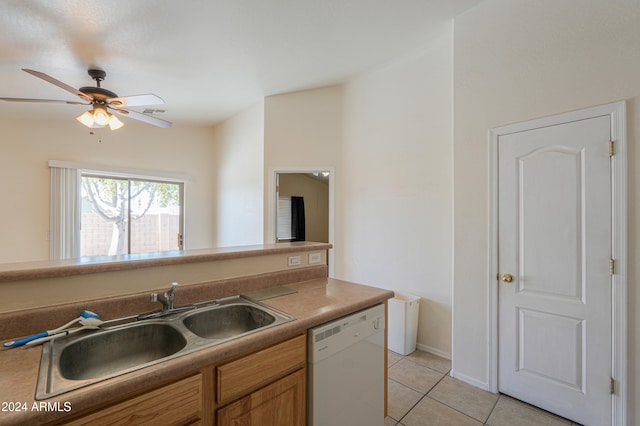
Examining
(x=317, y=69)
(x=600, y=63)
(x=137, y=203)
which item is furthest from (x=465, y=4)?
(x=137, y=203)

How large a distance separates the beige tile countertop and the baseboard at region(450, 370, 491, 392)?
5.13ft

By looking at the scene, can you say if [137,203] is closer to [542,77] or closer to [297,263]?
[297,263]

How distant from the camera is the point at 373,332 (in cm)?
164

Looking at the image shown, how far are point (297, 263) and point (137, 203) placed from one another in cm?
388

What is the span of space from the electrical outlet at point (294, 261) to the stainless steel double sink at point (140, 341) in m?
0.47

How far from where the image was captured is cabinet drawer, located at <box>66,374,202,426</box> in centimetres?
82

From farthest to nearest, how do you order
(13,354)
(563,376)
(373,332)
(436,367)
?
(436,367), (563,376), (373,332), (13,354)

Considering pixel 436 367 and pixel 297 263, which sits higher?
pixel 297 263

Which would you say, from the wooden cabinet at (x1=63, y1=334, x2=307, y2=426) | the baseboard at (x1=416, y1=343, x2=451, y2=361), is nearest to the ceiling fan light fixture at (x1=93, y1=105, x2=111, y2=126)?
the wooden cabinet at (x1=63, y1=334, x2=307, y2=426)

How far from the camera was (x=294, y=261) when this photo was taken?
2.05 m

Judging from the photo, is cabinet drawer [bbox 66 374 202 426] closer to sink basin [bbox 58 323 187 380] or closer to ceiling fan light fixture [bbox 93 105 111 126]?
sink basin [bbox 58 323 187 380]

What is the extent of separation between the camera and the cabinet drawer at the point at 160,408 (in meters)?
0.82

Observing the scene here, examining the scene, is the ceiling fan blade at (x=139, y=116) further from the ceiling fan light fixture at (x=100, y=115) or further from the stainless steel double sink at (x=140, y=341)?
the stainless steel double sink at (x=140, y=341)

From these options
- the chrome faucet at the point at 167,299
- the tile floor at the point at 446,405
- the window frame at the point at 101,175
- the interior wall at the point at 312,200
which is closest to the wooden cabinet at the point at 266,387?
the chrome faucet at the point at 167,299
